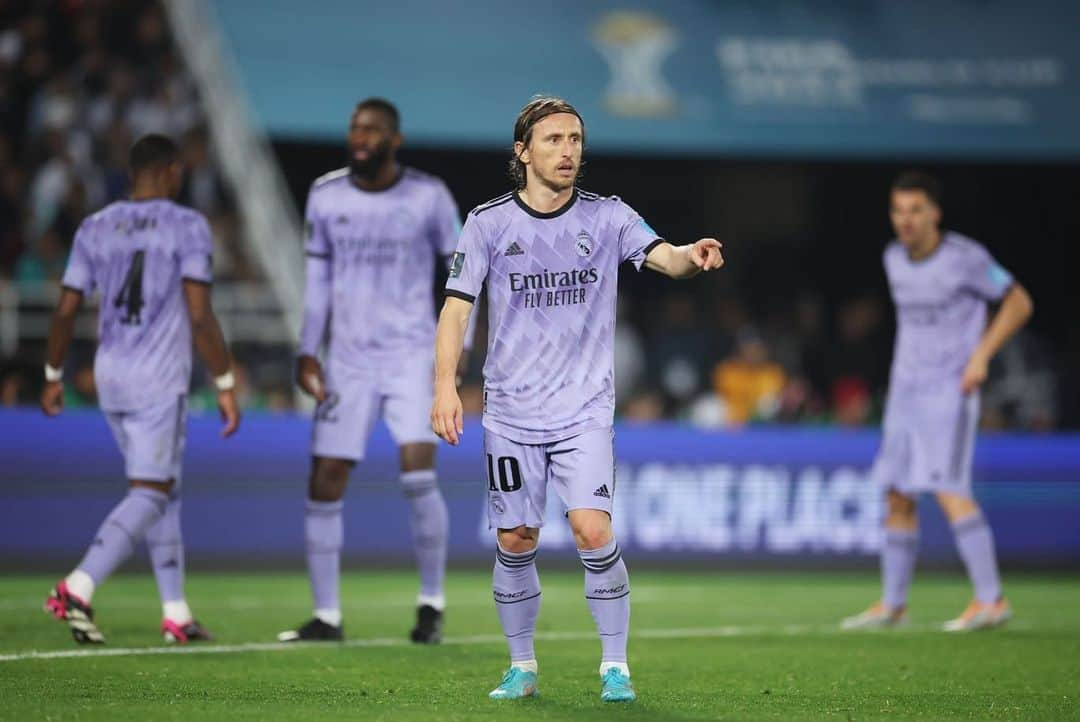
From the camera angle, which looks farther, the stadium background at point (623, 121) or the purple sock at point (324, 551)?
the stadium background at point (623, 121)

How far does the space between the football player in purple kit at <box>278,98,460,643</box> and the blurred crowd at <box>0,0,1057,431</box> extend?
5915 millimetres

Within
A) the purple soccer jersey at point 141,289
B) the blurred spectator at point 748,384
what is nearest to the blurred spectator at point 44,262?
the blurred spectator at point 748,384

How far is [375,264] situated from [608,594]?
113 inches

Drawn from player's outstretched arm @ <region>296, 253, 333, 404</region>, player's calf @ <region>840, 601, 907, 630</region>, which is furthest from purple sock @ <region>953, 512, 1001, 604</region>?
player's outstretched arm @ <region>296, 253, 333, 404</region>

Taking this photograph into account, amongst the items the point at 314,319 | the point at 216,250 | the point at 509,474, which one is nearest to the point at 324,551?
the point at 314,319

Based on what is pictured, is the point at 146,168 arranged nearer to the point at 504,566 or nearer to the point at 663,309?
the point at 504,566

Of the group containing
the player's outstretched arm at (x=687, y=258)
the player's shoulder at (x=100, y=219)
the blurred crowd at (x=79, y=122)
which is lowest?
the player's outstretched arm at (x=687, y=258)

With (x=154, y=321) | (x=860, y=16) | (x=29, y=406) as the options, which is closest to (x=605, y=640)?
(x=154, y=321)

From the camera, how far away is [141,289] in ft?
27.5

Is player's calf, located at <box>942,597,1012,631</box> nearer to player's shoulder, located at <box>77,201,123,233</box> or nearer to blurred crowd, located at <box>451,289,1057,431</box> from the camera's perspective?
blurred crowd, located at <box>451,289,1057,431</box>

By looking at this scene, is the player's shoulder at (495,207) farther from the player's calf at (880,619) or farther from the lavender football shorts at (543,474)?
the player's calf at (880,619)

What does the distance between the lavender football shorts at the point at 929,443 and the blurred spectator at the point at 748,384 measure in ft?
18.0

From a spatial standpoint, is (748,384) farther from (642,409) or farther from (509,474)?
(509,474)

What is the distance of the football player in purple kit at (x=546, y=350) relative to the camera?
6.39 m
